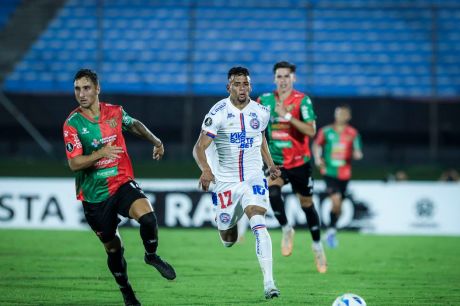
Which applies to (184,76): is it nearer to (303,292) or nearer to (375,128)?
(375,128)

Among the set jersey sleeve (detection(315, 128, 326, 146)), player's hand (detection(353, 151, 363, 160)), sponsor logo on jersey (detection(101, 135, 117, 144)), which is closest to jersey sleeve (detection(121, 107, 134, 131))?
sponsor logo on jersey (detection(101, 135, 117, 144))

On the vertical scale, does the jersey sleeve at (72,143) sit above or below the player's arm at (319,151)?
above

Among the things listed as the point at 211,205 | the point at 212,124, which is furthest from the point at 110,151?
the point at 211,205

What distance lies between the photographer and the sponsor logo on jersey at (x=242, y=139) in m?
8.82

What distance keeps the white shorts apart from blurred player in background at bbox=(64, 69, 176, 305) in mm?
1166

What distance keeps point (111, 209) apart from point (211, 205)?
403 inches

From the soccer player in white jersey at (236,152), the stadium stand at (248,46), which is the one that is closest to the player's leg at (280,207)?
the soccer player in white jersey at (236,152)

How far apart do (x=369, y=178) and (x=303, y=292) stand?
10948 mm

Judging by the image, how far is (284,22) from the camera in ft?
77.3

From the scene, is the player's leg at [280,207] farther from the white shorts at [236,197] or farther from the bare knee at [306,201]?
the white shorts at [236,197]

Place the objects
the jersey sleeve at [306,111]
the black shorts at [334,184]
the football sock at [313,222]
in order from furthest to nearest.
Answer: the black shorts at [334,184] → the football sock at [313,222] → the jersey sleeve at [306,111]

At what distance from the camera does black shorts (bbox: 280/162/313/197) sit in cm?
1145

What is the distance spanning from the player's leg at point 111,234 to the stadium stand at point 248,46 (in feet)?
46.0

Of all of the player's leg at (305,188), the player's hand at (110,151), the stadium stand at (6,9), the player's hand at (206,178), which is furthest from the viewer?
the stadium stand at (6,9)
